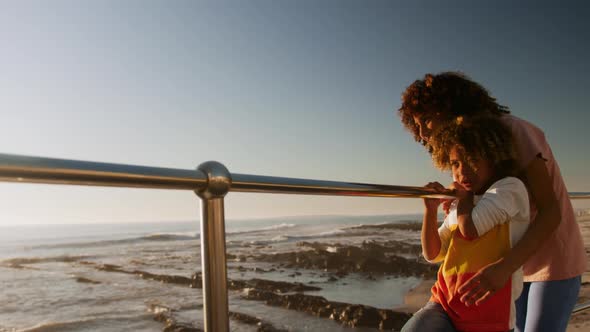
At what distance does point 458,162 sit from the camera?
3.96 feet

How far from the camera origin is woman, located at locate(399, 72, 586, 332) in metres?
1.03

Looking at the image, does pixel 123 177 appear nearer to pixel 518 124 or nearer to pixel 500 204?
pixel 500 204

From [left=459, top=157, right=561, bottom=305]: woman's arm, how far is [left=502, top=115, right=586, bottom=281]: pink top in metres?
0.09

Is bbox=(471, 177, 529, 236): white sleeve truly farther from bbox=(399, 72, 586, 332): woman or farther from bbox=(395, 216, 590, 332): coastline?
bbox=(395, 216, 590, 332): coastline

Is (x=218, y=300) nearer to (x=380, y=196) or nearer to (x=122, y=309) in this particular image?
(x=380, y=196)

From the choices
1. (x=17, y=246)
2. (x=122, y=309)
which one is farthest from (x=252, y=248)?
(x=17, y=246)

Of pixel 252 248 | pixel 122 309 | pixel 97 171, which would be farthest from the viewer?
pixel 252 248

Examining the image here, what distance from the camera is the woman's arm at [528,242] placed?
981mm

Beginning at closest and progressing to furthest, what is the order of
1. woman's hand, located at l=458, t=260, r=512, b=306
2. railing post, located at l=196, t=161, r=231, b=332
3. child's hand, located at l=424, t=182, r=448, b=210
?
1. railing post, located at l=196, t=161, r=231, b=332
2. woman's hand, located at l=458, t=260, r=512, b=306
3. child's hand, located at l=424, t=182, r=448, b=210

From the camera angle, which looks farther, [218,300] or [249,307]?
[249,307]

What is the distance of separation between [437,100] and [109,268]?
1211 centimetres

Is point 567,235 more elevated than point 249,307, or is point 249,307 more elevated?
point 567,235

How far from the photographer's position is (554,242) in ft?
4.18

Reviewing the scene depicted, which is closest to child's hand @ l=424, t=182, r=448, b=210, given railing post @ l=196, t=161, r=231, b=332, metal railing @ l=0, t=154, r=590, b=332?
metal railing @ l=0, t=154, r=590, b=332
